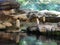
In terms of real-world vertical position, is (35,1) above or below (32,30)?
above

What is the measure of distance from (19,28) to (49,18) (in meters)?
1.75

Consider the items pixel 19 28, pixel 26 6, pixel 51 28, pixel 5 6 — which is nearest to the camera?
pixel 51 28

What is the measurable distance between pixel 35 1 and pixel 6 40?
21.5 feet

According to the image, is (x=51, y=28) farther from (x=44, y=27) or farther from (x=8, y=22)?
(x=8, y=22)

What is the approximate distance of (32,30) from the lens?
8.55 meters

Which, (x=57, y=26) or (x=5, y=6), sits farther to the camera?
(x=5, y=6)

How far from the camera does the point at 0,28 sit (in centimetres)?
866

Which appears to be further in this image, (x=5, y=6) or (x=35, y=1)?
(x=35, y=1)

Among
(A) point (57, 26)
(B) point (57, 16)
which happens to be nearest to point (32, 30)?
(A) point (57, 26)

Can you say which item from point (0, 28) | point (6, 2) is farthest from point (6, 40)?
point (6, 2)

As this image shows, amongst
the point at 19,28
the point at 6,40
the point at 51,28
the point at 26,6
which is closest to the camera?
the point at 6,40

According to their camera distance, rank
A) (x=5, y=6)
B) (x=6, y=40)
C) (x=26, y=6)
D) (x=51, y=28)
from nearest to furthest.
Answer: (x=6, y=40) → (x=51, y=28) → (x=5, y=6) → (x=26, y=6)

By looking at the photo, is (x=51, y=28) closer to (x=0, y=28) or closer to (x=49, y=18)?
(x=49, y=18)

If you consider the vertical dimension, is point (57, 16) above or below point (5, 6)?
below
